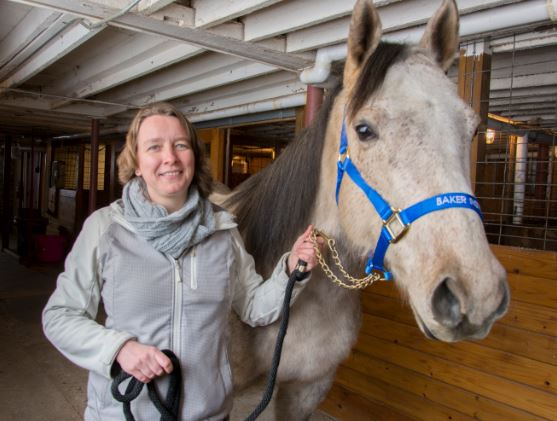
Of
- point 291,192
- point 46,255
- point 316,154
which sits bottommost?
point 46,255

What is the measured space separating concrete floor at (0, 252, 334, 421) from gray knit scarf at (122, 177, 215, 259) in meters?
1.03

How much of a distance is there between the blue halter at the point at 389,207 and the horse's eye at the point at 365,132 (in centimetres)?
9

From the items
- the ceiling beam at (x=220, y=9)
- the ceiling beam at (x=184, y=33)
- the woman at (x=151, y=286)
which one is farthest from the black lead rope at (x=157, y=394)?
the ceiling beam at (x=184, y=33)

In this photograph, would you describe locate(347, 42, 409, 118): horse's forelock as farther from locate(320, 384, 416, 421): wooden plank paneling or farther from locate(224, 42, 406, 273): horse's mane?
locate(320, 384, 416, 421): wooden plank paneling

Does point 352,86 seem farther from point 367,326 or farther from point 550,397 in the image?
point 367,326

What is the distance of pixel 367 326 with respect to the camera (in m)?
2.90

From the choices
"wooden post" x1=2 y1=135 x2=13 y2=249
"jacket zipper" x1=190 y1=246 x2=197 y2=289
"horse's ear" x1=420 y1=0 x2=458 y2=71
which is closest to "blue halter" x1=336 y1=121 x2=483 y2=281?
"horse's ear" x1=420 y1=0 x2=458 y2=71

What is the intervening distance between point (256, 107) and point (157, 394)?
3476 mm

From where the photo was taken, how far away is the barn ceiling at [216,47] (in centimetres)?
205

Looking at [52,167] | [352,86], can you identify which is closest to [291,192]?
[352,86]

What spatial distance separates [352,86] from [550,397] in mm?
1802

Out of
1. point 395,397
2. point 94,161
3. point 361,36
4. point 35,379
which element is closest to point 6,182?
point 94,161

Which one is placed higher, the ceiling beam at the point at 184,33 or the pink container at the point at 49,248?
the ceiling beam at the point at 184,33

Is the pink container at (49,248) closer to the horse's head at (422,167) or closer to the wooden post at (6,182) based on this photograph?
the wooden post at (6,182)
